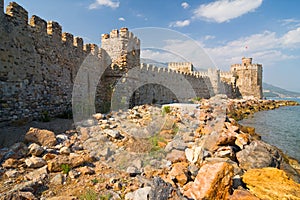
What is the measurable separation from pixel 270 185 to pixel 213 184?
57.4 inches

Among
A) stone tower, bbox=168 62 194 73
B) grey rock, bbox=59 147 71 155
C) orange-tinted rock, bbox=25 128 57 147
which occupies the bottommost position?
grey rock, bbox=59 147 71 155

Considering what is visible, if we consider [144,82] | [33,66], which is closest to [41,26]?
[33,66]

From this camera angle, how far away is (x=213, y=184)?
3.54m

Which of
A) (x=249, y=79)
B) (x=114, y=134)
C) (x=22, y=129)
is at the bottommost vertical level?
(x=114, y=134)

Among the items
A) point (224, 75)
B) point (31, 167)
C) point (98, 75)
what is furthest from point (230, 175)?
point (224, 75)

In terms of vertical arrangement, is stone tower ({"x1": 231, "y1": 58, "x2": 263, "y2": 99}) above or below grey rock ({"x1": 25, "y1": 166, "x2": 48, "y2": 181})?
above

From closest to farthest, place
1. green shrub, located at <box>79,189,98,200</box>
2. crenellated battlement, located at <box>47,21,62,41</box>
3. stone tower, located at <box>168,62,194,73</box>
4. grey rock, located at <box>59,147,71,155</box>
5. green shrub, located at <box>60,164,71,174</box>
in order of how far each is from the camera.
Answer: green shrub, located at <box>79,189,98,200</box> < green shrub, located at <box>60,164,71,174</box> < grey rock, located at <box>59,147,71,155</box> < crenellated battlement, located at <box>47,21,62,41</box> < stone tower, located at <box>168,62,194,73</box>

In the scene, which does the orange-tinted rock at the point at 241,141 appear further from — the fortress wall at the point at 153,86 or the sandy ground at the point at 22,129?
the sandy ground at the point at 22,129

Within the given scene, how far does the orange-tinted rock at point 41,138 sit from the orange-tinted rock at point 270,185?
4.62 m

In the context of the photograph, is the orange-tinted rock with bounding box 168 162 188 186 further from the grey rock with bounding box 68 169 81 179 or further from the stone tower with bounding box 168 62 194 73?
the stone tower with bounding box 168 62 194 73

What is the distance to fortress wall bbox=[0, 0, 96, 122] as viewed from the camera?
18.5 feet

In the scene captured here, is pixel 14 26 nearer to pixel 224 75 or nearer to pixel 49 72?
pixel 49 72

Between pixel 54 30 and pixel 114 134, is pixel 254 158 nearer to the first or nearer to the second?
pixel 114 134

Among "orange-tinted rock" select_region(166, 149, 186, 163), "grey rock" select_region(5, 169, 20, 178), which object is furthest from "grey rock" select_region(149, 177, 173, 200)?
"grey rock" select_region(5, 169, 20, 178)
